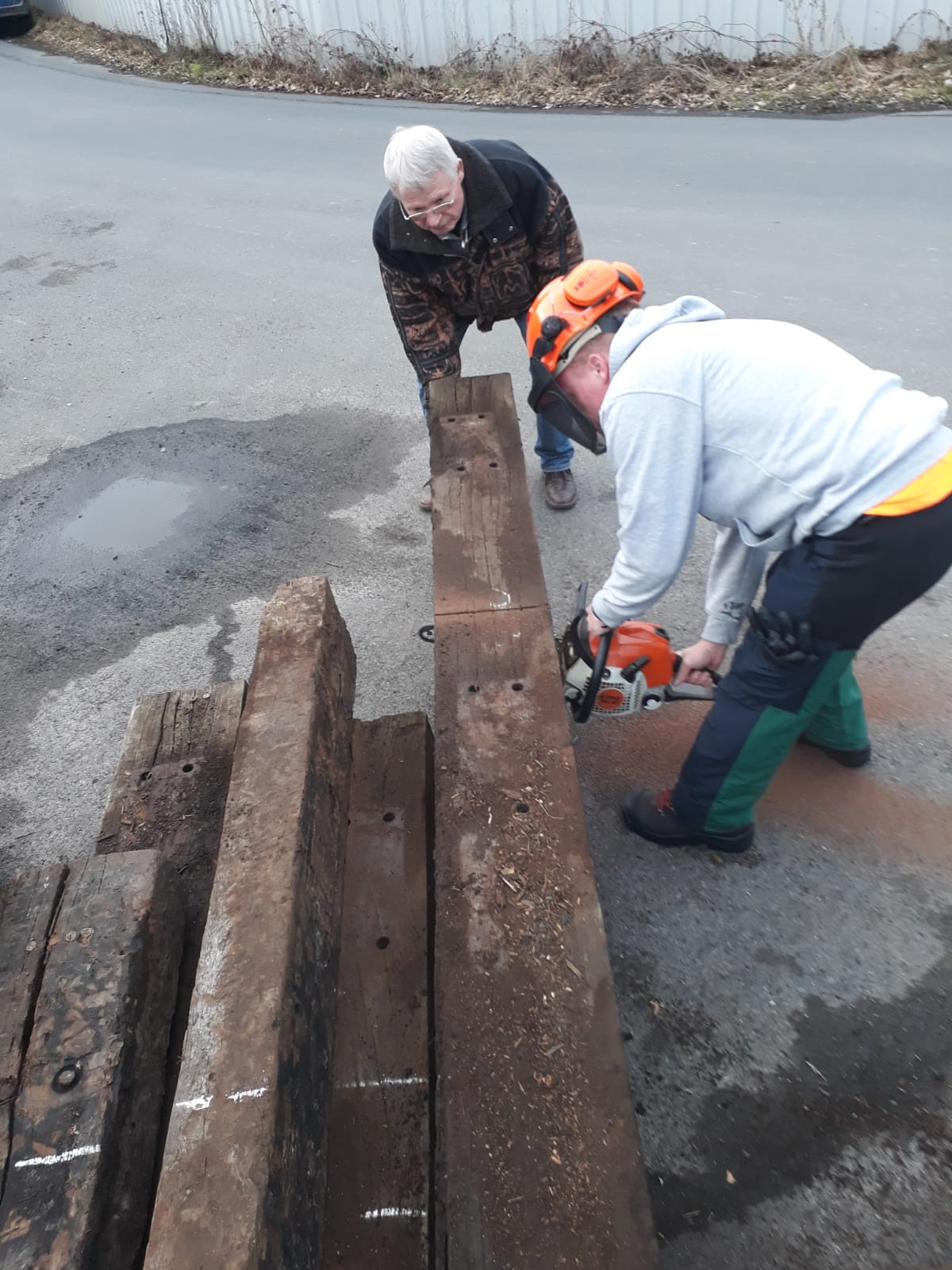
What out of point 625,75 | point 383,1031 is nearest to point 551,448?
point 383,1031

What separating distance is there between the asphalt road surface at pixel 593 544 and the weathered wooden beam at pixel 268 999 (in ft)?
3.52

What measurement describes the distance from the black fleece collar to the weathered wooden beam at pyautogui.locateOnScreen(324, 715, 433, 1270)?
2077mm

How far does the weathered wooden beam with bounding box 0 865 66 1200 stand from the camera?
1614mm

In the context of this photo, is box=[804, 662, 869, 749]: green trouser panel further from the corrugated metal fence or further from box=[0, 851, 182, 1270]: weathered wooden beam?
the corrugated metal fence

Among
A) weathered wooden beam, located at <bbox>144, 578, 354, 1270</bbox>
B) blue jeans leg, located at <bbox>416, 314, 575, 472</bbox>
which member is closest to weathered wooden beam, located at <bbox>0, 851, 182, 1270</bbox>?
weathered wooden beam, located at <bbox>144, 578, 354, 1270</bbox>

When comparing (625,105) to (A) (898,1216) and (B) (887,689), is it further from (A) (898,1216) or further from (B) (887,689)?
(A) (898,1216)

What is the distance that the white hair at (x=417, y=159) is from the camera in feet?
10.1

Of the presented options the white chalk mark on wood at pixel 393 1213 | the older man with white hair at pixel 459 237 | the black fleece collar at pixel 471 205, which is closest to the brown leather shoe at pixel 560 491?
the older man with white hair at pixel 459 237

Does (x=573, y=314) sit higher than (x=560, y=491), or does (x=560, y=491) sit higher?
(x=573, y=314)

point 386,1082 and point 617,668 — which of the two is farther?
point 617,668

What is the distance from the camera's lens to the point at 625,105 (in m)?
9.91

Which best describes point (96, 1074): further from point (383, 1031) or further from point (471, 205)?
point (471, 205)

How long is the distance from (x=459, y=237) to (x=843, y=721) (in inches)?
89.8

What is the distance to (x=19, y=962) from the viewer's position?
1.77 metres
